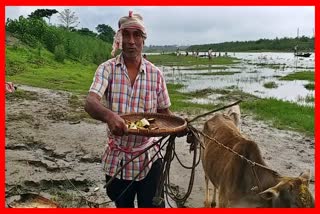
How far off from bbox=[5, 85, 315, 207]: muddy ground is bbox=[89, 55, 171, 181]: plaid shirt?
42 cm

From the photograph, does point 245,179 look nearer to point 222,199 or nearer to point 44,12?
point 222,199

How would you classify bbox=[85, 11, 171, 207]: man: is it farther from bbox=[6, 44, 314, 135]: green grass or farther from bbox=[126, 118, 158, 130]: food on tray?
bbox=[6, 44, 314, 135]: green grass

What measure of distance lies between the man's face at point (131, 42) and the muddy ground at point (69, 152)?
133 centimetres

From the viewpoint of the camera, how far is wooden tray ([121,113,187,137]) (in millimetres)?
2855

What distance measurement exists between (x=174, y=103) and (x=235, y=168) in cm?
921

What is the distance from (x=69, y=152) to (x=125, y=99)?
4456 millimetres

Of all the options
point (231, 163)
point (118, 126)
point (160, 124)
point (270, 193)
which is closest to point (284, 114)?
point (231, 163)

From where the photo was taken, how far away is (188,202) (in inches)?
232

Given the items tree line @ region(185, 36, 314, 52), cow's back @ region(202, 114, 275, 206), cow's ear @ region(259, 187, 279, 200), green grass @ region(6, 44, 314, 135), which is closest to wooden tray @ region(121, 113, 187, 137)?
cow's ear @ region(259, 187, 279, 200)

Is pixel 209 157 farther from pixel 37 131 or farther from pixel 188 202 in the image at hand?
pixel 37 131

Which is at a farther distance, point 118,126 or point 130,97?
point 130,97

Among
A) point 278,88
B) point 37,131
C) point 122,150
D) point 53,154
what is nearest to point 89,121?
point 37,131

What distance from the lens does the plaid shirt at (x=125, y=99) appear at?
3.25 m

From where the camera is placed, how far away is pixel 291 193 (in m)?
3.41
